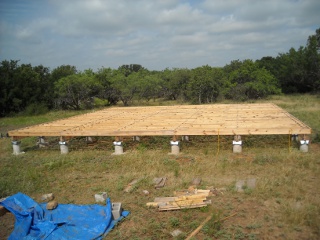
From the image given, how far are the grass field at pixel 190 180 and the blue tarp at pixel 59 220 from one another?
184mm

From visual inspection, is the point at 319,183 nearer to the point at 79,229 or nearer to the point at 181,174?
the point at 181,174

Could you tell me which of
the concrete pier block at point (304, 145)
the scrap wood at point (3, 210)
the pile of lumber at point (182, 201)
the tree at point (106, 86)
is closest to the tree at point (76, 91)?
the tree at point (106, 86)

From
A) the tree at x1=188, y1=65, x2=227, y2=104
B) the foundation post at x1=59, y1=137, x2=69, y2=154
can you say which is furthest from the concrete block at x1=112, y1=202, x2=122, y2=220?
the tree at x1=188, y1=65, x2=227, y2=104

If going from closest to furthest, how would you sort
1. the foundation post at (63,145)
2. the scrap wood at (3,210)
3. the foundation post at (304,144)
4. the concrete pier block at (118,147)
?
1. the scrap wood at (3,210)
2. the foundation post at (304,144)
3. the concrete pier block at (118,147)
4. the foundation post at (63,145)

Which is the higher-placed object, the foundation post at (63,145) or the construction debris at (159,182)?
the foundation post at (63,145)

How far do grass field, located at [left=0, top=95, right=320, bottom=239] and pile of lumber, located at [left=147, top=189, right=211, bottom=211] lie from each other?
9 centimetres

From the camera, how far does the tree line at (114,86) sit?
717 inches

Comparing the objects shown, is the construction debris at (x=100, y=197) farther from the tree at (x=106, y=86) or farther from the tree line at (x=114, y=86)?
the tree at (x=106, y=86)

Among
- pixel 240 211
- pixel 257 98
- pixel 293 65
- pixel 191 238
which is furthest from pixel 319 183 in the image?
pixel 293 65

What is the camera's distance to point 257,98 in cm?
2120

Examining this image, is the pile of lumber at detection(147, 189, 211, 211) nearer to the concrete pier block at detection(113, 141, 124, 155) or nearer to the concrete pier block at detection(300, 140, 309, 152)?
the concrete pier block at detection(113, 141, 124, 155)

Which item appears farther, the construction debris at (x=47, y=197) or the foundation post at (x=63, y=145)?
the foundation post at (x=63, y=145)

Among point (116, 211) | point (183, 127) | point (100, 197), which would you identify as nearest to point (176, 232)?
point (116, 211)

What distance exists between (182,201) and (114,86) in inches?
644
